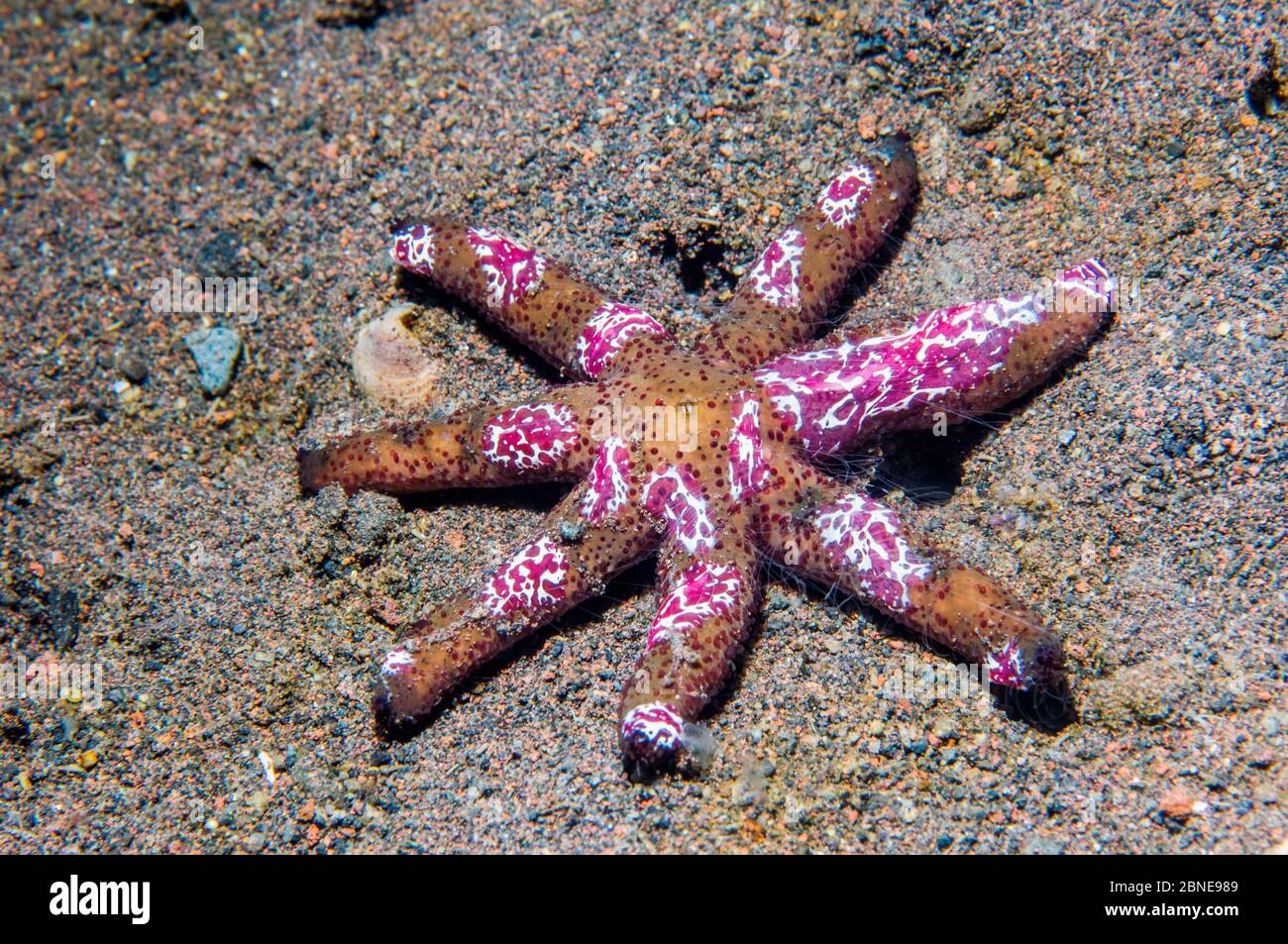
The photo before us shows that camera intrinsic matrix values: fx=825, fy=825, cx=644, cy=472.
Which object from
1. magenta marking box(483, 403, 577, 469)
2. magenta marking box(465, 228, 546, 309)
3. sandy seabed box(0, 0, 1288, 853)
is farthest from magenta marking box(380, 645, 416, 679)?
magenta marking box(465, 228, 546, 309)

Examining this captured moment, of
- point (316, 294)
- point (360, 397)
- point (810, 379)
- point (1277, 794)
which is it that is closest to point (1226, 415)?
point (1277, 794)

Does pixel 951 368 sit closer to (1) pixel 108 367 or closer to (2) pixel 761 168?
(2) pixel 761 168

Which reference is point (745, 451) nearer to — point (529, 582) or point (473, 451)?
point (529, 582)

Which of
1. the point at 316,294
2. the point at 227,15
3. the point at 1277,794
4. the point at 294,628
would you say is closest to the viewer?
the point at 1277,794

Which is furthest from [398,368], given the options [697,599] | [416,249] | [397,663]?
[697,599]

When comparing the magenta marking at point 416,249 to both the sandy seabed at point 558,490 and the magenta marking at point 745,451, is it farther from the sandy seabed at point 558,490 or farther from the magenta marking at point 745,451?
the magenta marking at point 745,451
